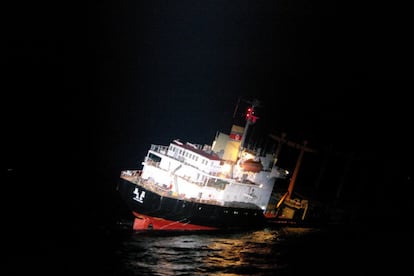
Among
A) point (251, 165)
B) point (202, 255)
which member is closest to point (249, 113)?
point (251, 165)

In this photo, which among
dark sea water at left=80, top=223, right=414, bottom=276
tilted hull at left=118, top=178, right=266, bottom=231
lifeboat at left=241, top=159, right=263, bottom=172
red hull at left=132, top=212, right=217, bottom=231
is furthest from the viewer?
lifeboat at left=241, top=159, right=263, bottom=172

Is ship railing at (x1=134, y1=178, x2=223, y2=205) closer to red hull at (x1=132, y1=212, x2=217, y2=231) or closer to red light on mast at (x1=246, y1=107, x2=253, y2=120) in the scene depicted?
red hull at (x1=132, y1=212, x2=217, y2=231)

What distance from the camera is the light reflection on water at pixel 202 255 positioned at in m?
27.3

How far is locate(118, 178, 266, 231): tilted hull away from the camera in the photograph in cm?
3631

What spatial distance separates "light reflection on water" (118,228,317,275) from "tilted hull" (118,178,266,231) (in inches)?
55.5

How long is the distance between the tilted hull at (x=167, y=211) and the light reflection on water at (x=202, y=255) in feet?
4.63

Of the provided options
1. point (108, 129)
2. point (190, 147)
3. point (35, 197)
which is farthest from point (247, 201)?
point (108, 129)

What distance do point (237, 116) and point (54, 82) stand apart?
50464 mm

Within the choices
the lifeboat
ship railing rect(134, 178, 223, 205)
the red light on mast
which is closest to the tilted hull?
ship railing rect(134, 178, 223, 205)

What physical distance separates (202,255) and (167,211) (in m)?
6.27

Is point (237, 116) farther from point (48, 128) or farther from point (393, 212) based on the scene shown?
point (393, 212)

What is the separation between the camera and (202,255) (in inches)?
1236

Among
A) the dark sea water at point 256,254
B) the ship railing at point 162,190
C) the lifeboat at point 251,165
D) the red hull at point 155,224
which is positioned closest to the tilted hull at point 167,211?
the red hull at point 155,224

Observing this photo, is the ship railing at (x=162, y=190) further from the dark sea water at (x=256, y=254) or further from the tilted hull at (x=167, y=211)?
the dark sea water at (x=256, y=254)
